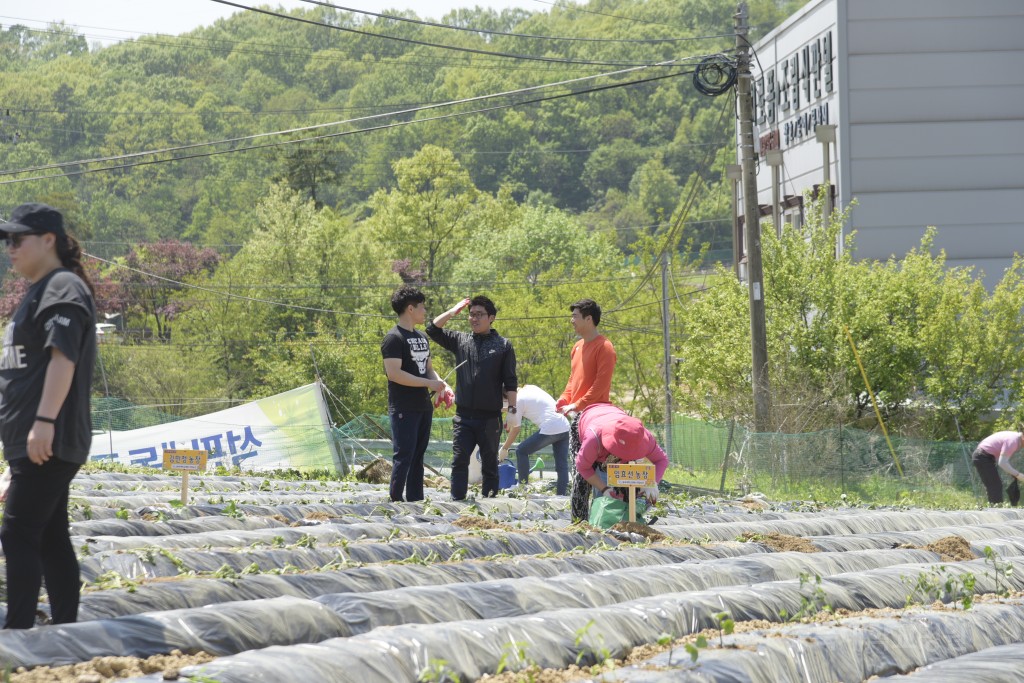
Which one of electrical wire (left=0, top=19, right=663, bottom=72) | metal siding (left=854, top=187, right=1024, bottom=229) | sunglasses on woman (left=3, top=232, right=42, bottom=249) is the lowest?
sunglasses on woman (left=3, top=232, right=42, bottom=249)

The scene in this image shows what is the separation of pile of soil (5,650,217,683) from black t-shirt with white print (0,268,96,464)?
896mm

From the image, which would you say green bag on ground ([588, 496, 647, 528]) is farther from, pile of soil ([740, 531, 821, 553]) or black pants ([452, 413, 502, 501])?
black pants ([452, 413, 502, 501])

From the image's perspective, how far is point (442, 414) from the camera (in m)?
44.3

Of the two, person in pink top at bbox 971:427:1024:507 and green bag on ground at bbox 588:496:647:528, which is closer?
green bag on ground at bbox 588:496:647:528

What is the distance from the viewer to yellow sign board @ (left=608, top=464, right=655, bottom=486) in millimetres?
7191

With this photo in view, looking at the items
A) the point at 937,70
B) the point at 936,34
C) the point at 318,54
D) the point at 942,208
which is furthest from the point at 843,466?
the point at 318,54

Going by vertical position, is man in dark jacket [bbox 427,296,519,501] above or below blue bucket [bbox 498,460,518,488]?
above

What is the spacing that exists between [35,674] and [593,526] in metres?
4.42

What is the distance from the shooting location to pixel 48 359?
14.4ft

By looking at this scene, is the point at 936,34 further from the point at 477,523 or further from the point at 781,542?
the point at 477,523

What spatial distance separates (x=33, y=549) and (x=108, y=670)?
0.81 meters

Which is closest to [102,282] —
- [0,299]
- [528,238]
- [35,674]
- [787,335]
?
[0,299]

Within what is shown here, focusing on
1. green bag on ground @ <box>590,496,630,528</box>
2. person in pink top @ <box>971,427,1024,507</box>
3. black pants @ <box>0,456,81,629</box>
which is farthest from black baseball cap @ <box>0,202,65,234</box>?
person in pink top @ <box>971,427,1024,507</box>

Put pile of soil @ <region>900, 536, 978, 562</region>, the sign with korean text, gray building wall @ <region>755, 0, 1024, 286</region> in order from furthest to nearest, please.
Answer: gray building wall @ <region>755, 0, 1024, 286</region> → the sign with korean text → pile of soil @ <region>900, 536, 978, 562</region>
